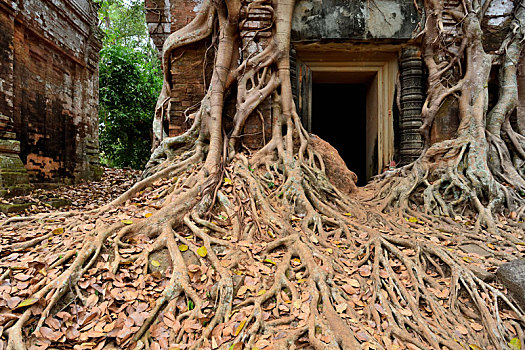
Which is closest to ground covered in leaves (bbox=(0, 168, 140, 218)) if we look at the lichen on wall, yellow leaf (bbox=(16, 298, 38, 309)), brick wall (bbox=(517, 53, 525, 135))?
yellow leaf (bbox=(16, 298, 38, 309))

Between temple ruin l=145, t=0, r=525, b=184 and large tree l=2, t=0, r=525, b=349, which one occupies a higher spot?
temple ruin l=145, t=0, r=525, b=184

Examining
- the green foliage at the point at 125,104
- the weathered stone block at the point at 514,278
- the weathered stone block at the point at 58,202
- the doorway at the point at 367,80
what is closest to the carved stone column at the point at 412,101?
the doorway at the point at 367,80

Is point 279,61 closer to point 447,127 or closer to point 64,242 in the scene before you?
point 447,127

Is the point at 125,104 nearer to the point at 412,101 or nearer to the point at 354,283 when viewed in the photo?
the point at 412,101

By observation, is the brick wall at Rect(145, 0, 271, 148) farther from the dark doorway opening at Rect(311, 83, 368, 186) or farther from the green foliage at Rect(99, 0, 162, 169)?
the green foliage at Rect(99, 0, 162, 169)

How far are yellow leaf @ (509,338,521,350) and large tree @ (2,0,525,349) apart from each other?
0.07ft

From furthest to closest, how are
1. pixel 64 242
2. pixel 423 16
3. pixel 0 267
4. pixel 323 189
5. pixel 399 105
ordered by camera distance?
pixel 399 105
pixel 423 16
pixel 323 189
pixel 64 242
pixel 0 267

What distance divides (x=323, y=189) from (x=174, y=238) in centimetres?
191

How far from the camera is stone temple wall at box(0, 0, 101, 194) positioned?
18.3ft

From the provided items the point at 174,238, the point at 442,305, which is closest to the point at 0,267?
the point at 174,238

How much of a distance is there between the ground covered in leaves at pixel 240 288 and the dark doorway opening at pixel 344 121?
4567mm

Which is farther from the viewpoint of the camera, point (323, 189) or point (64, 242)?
point (323, 189)

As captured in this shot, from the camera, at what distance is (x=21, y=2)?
5.84 metres

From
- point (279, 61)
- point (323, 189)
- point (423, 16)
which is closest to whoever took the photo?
point (323, 189)
